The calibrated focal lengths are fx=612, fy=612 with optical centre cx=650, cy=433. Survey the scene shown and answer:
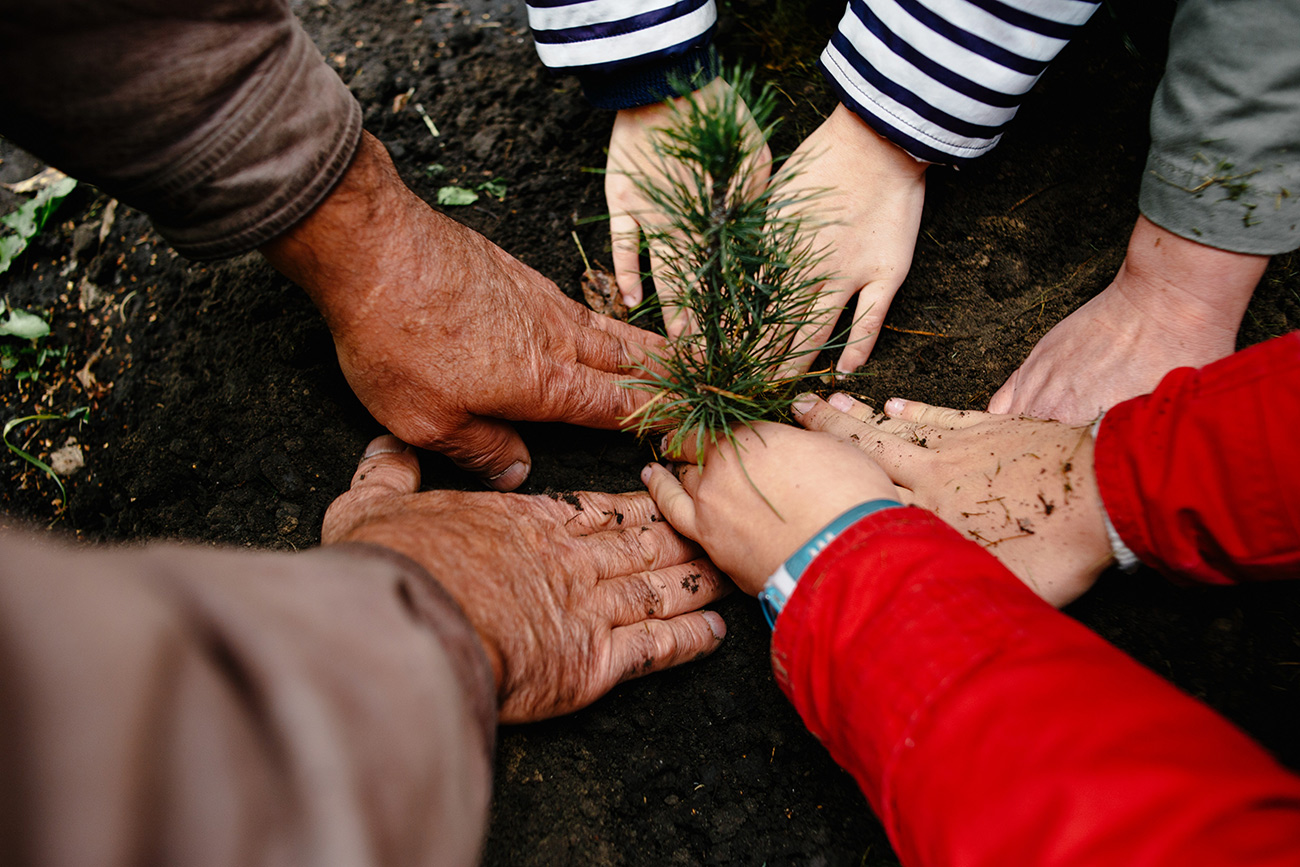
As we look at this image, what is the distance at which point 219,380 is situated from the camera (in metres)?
1.84

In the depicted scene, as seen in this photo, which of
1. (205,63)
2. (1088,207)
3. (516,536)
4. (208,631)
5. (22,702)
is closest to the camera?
(22,702)

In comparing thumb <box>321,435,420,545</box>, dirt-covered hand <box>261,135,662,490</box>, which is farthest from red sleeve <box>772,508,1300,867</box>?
thumb <box>321,435,420,545</box>

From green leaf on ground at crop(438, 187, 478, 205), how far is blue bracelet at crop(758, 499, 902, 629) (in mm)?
1581

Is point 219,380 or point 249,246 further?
point 219,380

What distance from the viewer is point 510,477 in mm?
1717

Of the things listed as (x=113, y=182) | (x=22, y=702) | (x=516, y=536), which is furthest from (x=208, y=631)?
(x=113, y=182)

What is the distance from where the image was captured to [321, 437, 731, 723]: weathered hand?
121cm

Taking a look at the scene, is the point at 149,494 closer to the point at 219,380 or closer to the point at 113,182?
the point at 219,380

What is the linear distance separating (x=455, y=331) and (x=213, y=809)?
3.74ft

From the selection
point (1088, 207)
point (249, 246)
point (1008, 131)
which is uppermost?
point (1008, 131)

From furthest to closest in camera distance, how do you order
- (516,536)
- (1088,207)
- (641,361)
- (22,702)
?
1. (1088,207)
2. (641,361)
3. (516,536)
4. (22,702)

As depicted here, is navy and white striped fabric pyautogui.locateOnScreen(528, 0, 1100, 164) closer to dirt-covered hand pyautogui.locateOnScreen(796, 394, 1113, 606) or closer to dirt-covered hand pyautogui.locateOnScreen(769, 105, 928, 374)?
dirt-covered hand pyautogui.locateOnScreen(769, 105, 928, 374)

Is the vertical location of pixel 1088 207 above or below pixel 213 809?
above

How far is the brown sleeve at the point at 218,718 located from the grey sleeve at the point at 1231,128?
6.23ft
